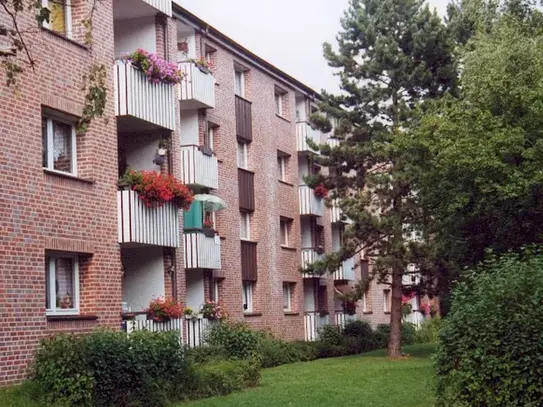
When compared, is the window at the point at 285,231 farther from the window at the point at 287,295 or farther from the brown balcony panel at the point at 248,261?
the brown balcony panel at the point at 248,261

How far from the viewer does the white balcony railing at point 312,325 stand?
1503 inches

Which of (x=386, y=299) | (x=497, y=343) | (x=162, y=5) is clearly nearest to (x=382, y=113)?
(x=162, y=5)

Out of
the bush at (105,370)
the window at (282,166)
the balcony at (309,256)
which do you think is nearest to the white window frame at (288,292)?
the balcony at (309,256)

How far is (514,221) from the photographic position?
1035 inches

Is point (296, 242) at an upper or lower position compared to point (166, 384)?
upper

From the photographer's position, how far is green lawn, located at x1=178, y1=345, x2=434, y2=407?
18375 mm

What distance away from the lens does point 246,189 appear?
33.5 metres

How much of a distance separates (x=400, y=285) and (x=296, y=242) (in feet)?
17.0

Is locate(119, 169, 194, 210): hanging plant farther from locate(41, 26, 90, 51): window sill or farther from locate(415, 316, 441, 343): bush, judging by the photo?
locate(415, 316, 441, 343): bush

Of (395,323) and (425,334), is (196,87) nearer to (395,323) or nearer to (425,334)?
(395,323)

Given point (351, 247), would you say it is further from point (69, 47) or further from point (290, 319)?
point (69, 47)

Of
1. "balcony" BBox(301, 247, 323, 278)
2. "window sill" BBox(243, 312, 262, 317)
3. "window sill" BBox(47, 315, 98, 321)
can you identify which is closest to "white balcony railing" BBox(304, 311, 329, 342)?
"balcony" BBox(301, 247, 323, 278)

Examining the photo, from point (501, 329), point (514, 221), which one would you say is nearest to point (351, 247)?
point (514, 221)

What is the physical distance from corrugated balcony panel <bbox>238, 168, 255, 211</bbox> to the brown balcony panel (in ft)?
4.17
